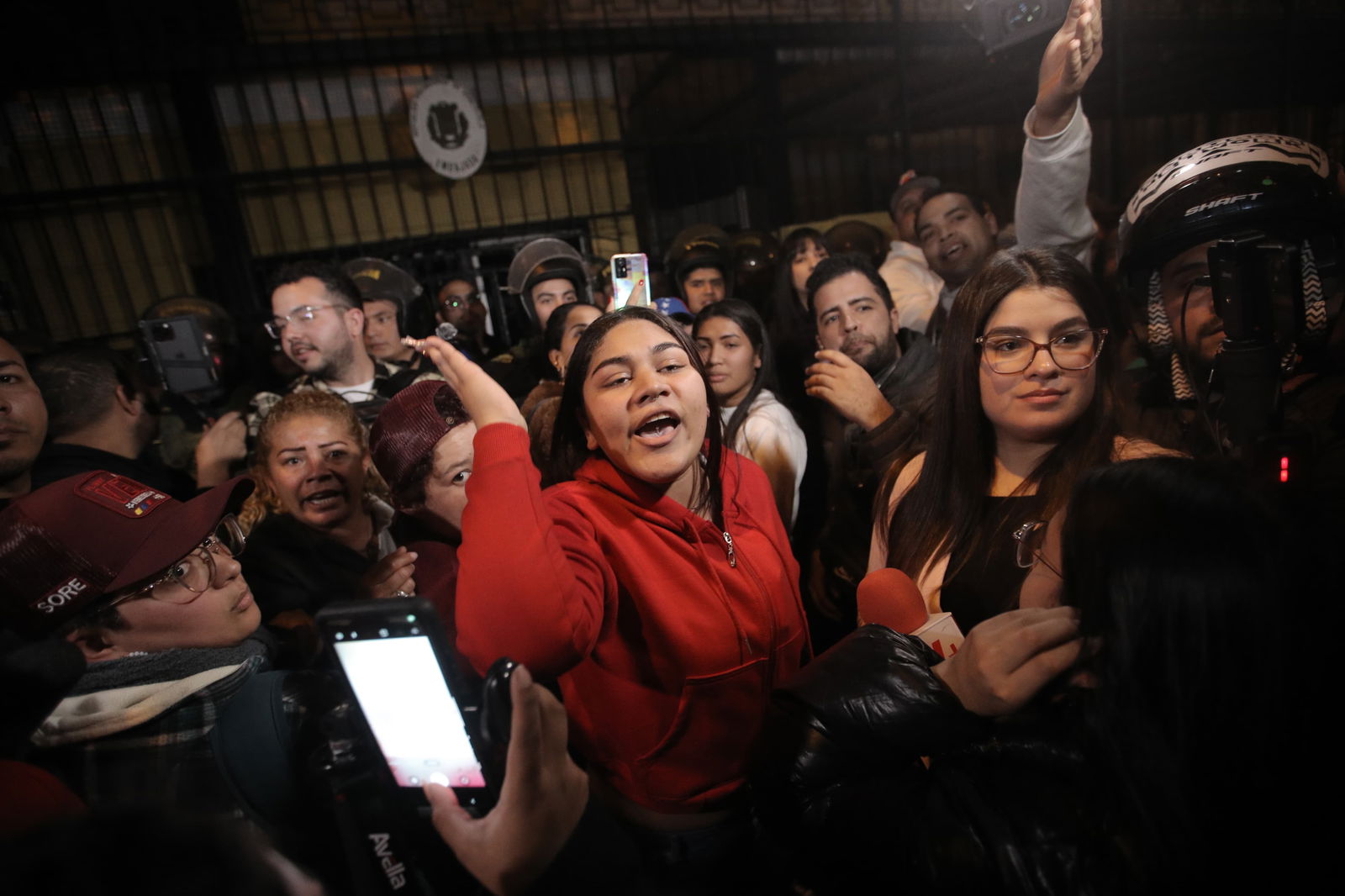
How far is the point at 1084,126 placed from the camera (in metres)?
1.75

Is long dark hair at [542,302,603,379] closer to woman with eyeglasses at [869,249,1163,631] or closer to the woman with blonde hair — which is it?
the woman with blonde hair

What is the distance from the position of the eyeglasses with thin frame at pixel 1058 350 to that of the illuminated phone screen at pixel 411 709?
4.17 ft

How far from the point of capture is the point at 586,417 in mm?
1460

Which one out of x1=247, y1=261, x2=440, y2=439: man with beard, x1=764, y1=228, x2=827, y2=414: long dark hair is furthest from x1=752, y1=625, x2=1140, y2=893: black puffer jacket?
x1=764, y1=228, x2=827, y2=414: long dark hair

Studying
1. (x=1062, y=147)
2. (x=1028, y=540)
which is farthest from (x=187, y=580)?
(x=1062, y=147)

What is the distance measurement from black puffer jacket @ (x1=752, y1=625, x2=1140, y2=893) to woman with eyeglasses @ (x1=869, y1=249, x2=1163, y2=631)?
52 centimetres

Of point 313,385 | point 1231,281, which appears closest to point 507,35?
point 313,385

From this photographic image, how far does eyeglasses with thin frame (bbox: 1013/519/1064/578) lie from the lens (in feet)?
4.42

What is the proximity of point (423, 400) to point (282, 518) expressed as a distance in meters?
0.67

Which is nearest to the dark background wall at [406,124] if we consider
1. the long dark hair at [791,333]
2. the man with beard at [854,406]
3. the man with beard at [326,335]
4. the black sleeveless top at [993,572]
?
the long dark hair at [791,333]

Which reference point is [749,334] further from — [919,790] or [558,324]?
[919,790]

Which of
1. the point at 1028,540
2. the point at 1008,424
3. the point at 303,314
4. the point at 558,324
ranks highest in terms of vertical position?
the point at 303,314

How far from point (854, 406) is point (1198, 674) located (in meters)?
1.56

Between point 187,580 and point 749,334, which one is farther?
point 749,334
